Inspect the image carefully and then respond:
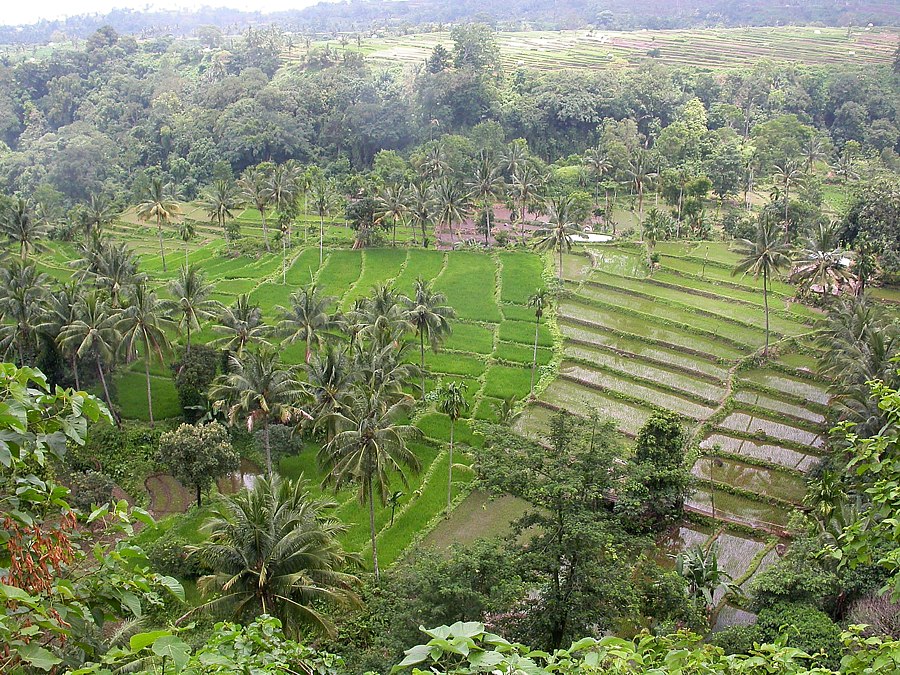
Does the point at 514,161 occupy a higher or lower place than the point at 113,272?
higher

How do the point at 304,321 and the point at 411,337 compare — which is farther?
the point at 411,337

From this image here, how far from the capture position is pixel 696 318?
41219mm

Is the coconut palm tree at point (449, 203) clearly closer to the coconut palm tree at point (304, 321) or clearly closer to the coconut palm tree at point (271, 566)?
the coconut palm tree at point (304, 321)

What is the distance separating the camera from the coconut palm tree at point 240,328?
100ft

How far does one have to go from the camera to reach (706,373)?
35.8 m

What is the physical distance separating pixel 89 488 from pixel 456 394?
511 inches

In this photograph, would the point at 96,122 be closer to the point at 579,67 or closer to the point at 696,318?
the point at 579,67

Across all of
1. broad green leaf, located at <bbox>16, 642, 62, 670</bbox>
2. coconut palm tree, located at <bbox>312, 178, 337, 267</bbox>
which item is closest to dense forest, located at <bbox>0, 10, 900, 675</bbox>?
broad green leaf, located at <bbox>16, 642, 62, 670</bbox>

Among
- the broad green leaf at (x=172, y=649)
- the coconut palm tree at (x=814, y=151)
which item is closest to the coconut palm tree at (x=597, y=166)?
the coconut palm tree at (x=814, y=151)

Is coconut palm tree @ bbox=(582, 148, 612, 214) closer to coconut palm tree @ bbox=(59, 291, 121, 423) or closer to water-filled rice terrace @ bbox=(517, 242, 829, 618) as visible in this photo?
water-filled rice terrace @ bbox=(517, 242, 829, 618)

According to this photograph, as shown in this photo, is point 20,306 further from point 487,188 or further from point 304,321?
point 487,188

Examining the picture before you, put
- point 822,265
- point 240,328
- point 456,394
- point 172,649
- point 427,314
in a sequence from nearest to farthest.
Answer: point 172,649
point 456,394
point 240,328
point 427,314
point 822,265

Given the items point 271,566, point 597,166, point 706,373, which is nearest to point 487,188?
point 597,166

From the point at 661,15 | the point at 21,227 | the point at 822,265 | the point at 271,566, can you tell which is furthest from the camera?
the point at 661,15
